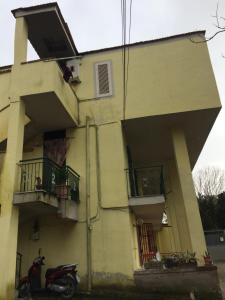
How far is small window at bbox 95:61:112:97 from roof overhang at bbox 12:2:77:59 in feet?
4.84

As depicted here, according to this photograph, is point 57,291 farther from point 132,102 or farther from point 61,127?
point 132,102

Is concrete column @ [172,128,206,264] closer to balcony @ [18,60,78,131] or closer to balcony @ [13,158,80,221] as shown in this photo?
balcony @ [13,158,80,221]

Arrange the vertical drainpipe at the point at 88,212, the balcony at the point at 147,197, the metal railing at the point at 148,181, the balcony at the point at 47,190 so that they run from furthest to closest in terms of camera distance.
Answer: the metal railing at the point at 148,181 → the balcony at the point at 147,197 → the vertical drainpipe at the point at 88,212 → the balcony at the point at 47,190

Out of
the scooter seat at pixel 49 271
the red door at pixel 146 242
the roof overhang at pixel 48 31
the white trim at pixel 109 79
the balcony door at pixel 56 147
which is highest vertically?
the roof overhang at pixel 48 31

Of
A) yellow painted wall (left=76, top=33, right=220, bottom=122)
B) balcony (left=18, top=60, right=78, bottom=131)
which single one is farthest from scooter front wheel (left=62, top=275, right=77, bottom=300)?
yellow painted wall (left=76, top=33, right=220, bottom=122)

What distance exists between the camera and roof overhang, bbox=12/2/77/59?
1079 cm

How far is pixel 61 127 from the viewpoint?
11633 millimetres

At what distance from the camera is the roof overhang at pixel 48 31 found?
10.8 m

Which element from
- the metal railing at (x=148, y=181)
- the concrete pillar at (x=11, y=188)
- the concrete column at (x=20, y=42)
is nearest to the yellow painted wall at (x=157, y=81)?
the concrete column at (x=20, y=42)

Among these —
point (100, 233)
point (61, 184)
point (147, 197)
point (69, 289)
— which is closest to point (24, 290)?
point (69, 289)

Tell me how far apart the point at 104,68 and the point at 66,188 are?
5.75 metres

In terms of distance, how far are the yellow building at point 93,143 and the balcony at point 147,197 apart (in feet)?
0.20

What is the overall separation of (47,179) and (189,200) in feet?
16.2

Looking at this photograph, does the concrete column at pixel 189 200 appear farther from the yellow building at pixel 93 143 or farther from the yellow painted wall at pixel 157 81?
the yellow painted wall at pixel 157 81
